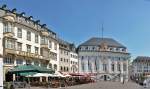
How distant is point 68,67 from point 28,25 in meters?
29.4

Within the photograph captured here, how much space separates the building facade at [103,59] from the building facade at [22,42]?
41.6 meters

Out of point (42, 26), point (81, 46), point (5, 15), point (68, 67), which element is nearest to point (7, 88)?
point (5, 15)

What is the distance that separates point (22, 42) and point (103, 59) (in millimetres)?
61596

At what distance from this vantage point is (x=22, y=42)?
158 feet

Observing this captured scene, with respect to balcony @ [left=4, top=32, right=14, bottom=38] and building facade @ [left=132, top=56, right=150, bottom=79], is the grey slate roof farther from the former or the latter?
balcony @ [left=4, top=32, right=14, bottom=38]

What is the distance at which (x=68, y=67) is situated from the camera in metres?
Answer: 78.2

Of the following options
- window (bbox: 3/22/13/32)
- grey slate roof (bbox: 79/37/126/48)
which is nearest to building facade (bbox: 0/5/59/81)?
window (bbox: 3/22/13/32)

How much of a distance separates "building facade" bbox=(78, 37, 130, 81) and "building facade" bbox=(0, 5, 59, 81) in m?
41.6

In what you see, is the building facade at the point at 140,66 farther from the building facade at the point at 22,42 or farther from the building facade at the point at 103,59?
the building facade at the point at 22,42

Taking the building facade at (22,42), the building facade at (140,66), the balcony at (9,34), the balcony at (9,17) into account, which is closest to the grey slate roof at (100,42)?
the building facade at (140,66)

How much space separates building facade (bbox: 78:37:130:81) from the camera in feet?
341

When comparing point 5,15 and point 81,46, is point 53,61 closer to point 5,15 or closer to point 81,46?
point 5,15

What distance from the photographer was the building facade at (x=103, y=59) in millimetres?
104062

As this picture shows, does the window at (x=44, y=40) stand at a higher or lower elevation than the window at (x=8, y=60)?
higher
